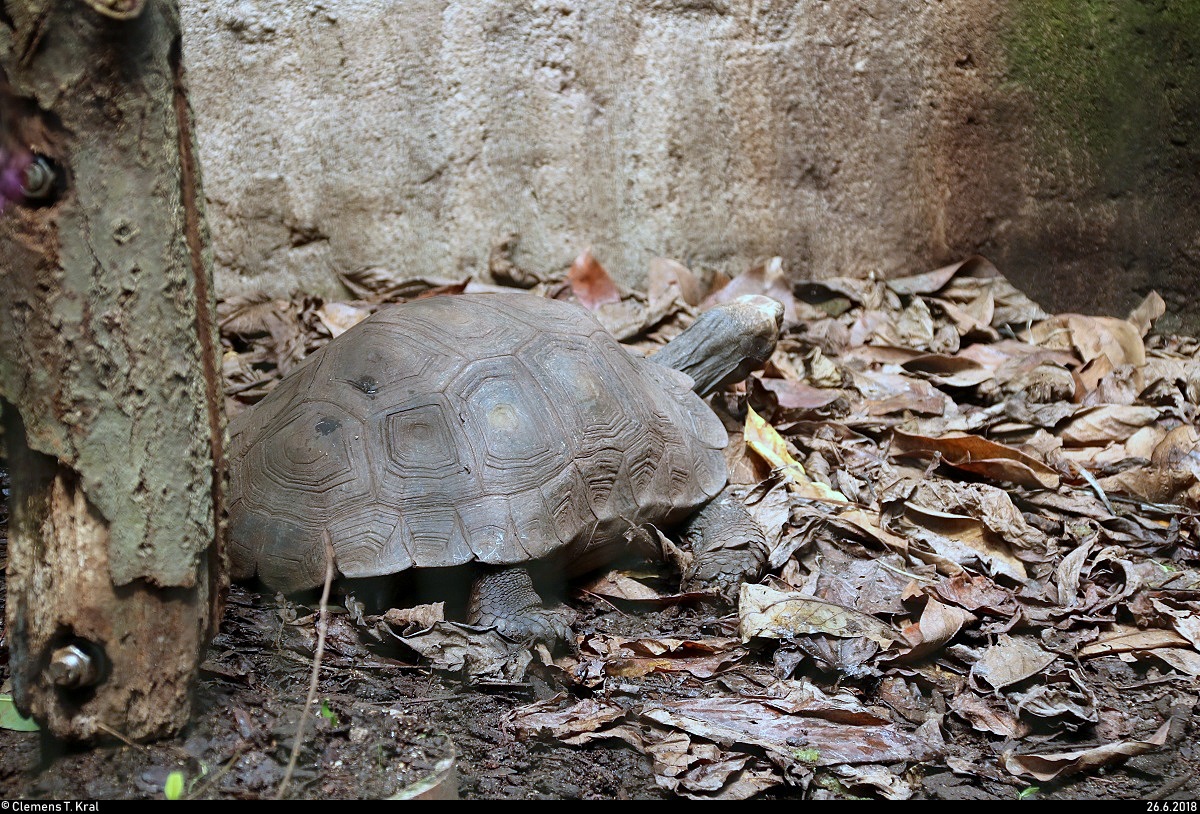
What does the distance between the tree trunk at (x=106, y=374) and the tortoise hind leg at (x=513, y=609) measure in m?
1.09

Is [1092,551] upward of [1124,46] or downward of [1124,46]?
downward

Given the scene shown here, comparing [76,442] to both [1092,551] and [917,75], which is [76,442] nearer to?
[1092,551]

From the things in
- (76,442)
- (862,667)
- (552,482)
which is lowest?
(862,667)

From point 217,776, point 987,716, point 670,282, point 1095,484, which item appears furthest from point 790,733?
point 670,282

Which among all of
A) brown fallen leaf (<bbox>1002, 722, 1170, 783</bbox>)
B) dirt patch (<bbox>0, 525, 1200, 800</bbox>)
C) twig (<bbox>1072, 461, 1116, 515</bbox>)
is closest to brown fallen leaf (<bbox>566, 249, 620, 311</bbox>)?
twig (<bbox>1072, 461, 1116, 515</bbox>)

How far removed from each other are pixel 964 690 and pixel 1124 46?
4172 millimetres

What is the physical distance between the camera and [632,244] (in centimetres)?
551

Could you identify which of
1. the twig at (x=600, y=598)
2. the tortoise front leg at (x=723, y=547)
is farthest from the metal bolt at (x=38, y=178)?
the tortoise front leg at (x=723, y=547)

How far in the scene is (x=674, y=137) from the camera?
5.39 metres

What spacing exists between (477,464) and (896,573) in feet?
4.94

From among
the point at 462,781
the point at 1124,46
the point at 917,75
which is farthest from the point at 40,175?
the point at 1124,46

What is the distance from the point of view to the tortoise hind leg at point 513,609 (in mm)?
2887

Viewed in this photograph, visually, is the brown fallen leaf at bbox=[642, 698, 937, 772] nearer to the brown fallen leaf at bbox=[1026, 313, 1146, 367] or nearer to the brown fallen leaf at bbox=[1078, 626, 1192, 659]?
the brown fallen leaf at bbox=[1078, 626, 1192, 659]
